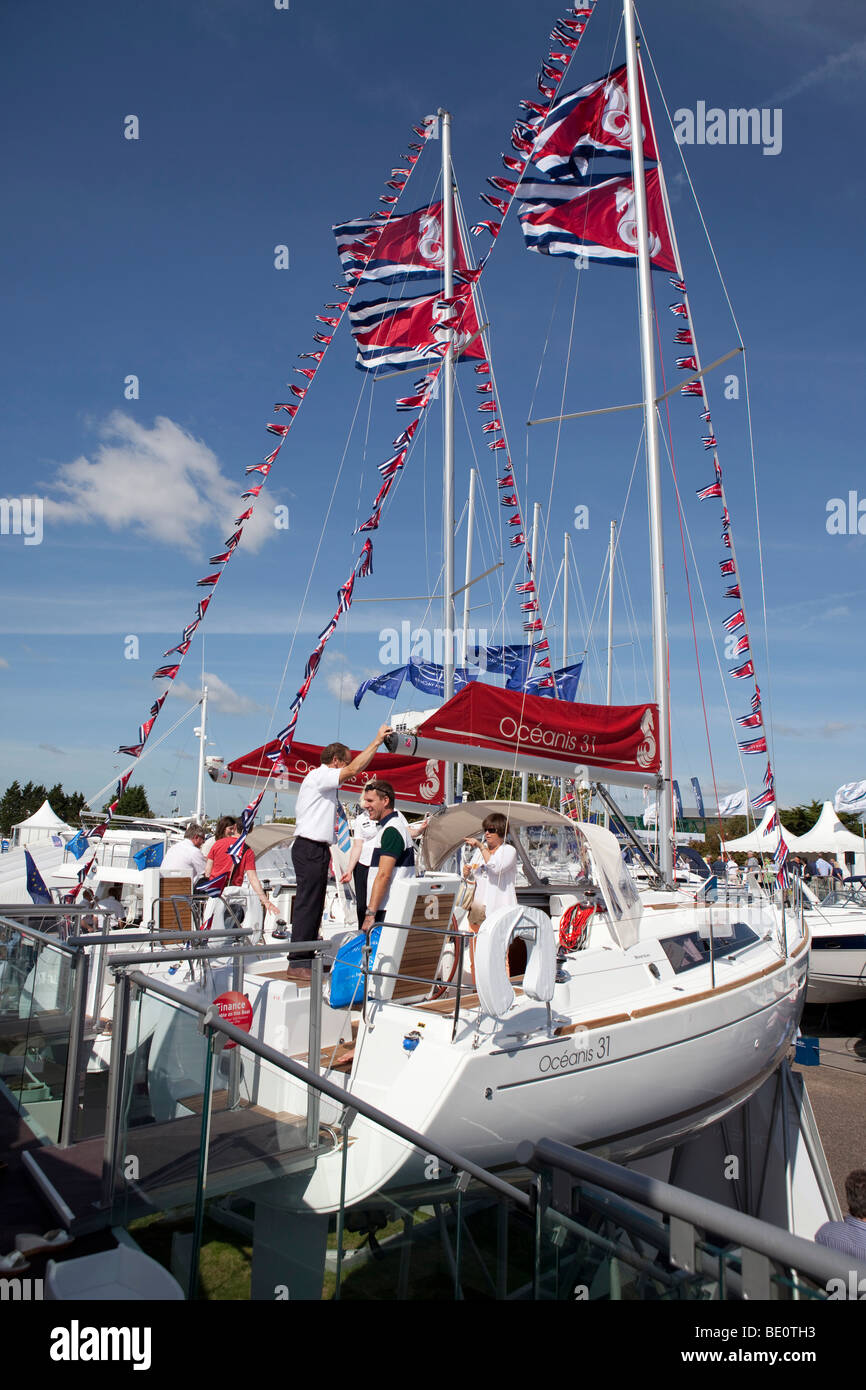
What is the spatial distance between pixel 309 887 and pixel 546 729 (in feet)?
9.23

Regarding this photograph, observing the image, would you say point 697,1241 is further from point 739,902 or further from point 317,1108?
point 739,902

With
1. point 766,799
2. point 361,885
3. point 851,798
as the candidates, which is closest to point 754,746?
point 766,799

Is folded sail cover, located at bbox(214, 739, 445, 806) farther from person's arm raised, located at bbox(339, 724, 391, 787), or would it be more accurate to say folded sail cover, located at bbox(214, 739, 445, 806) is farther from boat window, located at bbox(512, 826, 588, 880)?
person's arm raised, located at bbox(339, 724, 391, 787)

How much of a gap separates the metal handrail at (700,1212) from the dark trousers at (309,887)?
347 centimetres

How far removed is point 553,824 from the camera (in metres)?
9.09

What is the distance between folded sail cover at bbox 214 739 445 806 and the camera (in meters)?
9.17

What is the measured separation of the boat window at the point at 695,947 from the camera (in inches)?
289

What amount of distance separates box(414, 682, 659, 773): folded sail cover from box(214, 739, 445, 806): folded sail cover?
2521mm

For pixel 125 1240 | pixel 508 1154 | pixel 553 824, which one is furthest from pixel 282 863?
pixel 125 1240

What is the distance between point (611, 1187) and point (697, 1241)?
30 cm

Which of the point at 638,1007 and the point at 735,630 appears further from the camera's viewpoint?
the point at 735,630

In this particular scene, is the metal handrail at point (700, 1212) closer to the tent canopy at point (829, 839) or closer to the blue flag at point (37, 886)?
the blue flag at point (37, 886)

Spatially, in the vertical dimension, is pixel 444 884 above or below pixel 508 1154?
above

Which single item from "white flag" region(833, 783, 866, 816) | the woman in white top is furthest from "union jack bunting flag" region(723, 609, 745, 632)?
"white flag" region(833, 783, 866, 816)
